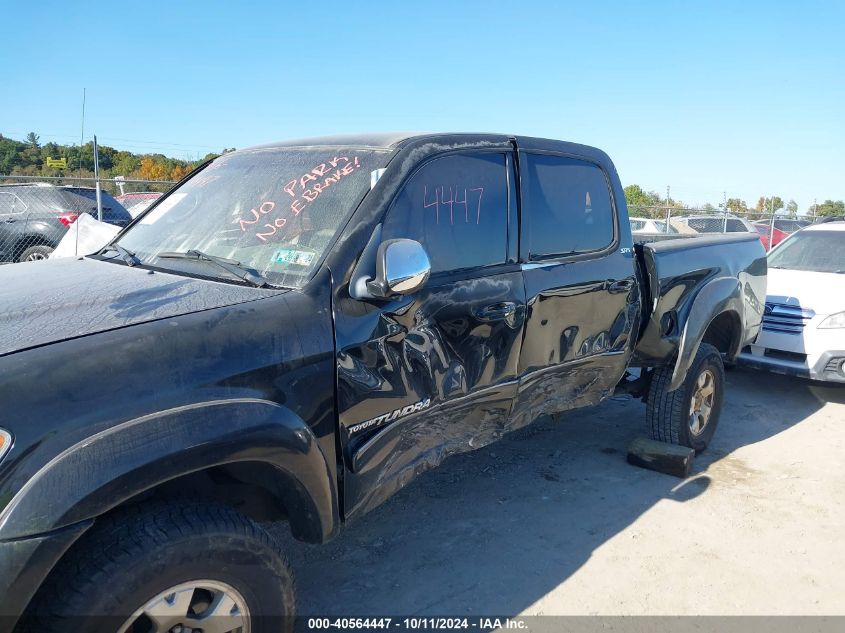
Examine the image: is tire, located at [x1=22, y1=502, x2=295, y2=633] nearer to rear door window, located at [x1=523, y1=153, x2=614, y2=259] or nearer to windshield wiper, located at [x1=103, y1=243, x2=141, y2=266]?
windshield wiper, located at [x1=103, y1=243, x2=141, y2=266]

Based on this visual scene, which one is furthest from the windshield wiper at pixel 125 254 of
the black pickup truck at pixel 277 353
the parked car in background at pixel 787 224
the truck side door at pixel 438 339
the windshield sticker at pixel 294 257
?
the parked car in background at pixel 787 224

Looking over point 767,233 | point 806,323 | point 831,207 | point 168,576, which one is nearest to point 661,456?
point 806,323

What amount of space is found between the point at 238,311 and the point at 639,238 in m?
3.99

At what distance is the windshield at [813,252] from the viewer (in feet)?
22.9

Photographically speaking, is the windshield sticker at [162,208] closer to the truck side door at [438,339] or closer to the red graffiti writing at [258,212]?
the red graffiti writing at [258,212]

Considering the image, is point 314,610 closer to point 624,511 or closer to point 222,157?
point 624,511

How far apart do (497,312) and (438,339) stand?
0.39 meters

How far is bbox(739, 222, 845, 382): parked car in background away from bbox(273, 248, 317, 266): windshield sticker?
204 inches

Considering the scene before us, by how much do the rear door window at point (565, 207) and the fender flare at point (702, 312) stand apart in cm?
91

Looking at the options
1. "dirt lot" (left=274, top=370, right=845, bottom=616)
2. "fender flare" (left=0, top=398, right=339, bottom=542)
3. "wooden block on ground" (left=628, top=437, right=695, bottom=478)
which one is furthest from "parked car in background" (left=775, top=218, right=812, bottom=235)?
"fender flare" (left=0, top=398, right=339, bottom=542)

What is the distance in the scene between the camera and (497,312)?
302 centimetres

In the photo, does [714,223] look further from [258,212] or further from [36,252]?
[258,212]

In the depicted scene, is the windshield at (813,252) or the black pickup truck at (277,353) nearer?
the black pickup truck at (277,353)

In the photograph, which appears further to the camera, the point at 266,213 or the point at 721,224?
the point at 721,224
